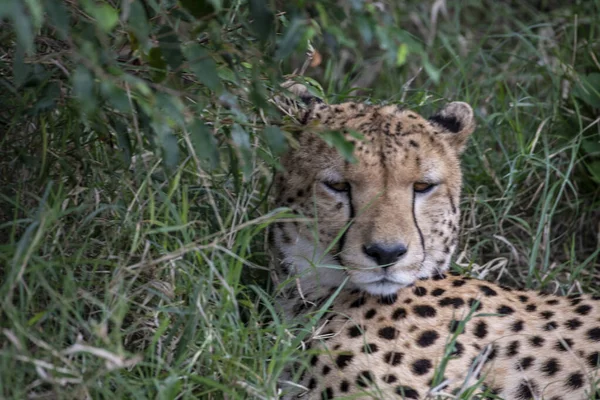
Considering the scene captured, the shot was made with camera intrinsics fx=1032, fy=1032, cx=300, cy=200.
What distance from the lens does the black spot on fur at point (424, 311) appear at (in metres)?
3.05

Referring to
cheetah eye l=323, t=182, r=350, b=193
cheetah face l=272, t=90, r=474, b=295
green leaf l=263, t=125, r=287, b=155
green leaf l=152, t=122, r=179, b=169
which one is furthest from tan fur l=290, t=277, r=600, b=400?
green leaf l=152, t=122, r=179, b=169

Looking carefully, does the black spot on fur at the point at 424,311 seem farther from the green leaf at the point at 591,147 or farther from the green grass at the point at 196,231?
the green leaf at the point at 591,147

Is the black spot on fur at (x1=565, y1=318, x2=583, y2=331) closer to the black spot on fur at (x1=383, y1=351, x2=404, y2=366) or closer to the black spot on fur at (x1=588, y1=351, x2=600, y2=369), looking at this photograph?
the black spot on fur at (x1=588, y1=351, x2=600, y2=369)

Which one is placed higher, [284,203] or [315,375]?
[284,203]

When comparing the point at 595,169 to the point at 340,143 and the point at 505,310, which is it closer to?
the point at 505,310

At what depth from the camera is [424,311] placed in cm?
305

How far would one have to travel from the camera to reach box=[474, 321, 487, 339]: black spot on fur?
3.04 meters

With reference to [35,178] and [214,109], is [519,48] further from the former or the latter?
[35,178]

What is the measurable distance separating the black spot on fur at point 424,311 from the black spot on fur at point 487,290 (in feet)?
0.59

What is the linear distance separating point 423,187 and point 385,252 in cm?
35

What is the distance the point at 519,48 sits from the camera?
4.99 m

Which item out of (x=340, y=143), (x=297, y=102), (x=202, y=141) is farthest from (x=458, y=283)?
(x=202, y=141)

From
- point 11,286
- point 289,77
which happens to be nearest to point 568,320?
point 289,77

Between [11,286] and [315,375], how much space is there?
921 mm
